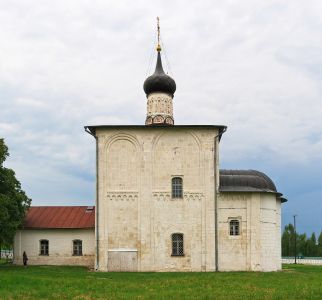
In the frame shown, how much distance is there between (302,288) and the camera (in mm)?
15180

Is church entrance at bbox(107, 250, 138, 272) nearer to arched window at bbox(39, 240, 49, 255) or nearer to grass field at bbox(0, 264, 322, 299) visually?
arched window at bbox(39, 240, 49, 255)

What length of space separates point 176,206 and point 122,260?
152 inches

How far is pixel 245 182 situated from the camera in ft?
85.6

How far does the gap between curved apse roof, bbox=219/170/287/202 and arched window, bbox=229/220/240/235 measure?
164 cm

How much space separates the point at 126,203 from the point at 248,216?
6281mm

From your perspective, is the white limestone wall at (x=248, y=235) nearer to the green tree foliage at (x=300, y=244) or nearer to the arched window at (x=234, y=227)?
the arched window at (x=234, y=227)

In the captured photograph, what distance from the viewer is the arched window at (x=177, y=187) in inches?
1013

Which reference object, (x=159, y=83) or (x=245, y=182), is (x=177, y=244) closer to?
(x=245, y=182)

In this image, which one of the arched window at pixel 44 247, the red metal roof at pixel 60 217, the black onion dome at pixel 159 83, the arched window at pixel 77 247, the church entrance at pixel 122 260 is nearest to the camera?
the church entrance at pixel 122 260

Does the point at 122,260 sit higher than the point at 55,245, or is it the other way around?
the point at 55,245

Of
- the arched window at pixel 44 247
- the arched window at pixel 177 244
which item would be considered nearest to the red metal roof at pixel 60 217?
the arched window at pixel 44 247

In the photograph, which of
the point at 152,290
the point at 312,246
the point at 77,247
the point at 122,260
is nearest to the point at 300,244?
the point at 312,246

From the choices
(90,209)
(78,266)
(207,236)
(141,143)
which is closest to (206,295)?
(207,236)

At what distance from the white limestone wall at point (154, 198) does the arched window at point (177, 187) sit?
0.23 metres
